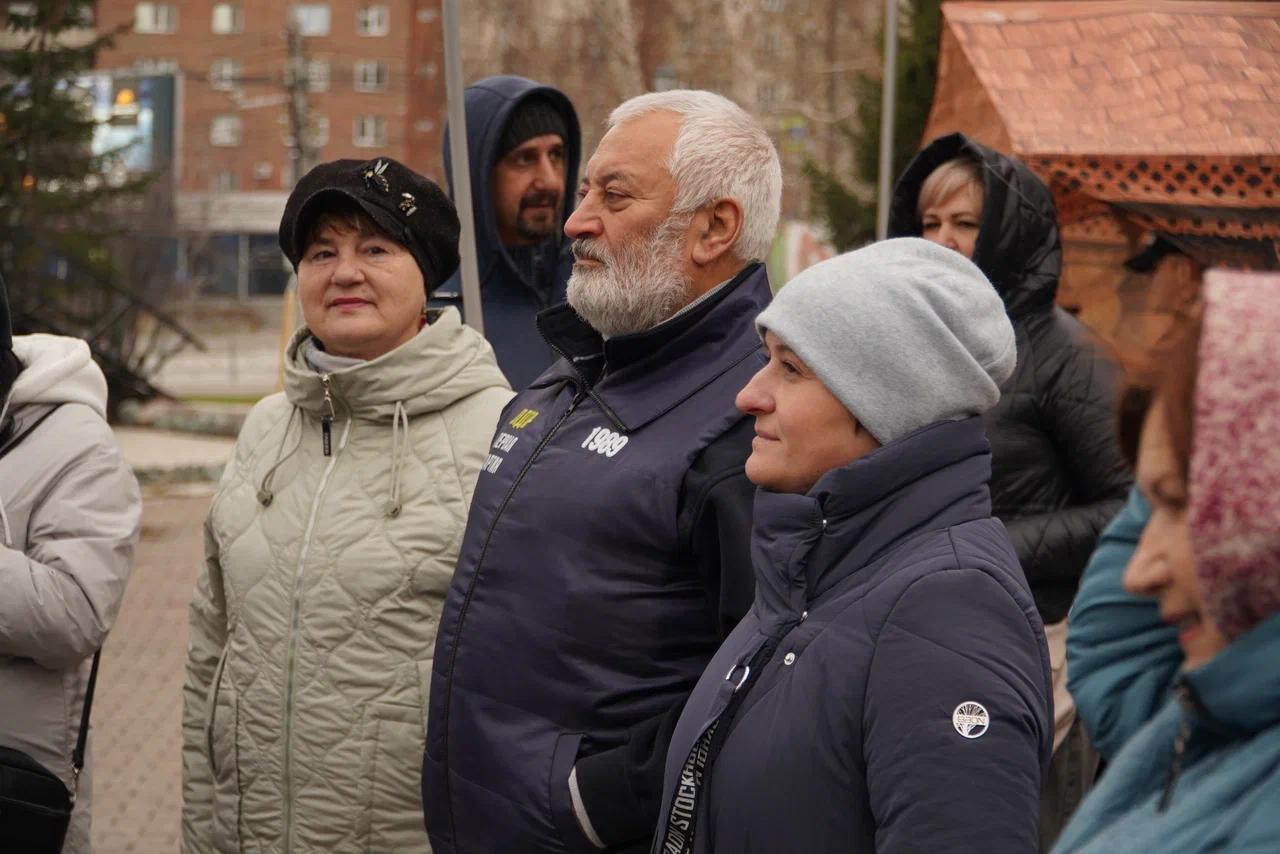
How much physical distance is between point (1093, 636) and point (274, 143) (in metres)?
66.5

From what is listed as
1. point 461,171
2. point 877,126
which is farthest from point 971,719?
point 877,126

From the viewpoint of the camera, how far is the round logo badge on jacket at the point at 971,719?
2.19 meters

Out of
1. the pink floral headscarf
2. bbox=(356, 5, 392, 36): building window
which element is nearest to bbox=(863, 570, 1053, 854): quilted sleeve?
the pink floral headscarf

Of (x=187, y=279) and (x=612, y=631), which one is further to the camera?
(x=187, y=279)

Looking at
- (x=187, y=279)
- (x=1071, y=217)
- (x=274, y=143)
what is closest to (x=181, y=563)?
(x=1071, y=217)

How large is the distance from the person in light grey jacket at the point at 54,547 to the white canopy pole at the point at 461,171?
120cm

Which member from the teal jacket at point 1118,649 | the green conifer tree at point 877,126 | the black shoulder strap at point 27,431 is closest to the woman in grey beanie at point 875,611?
the teal jacket at point 1118,649

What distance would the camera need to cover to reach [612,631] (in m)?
3.00

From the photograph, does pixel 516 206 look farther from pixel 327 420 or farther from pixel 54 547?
pixel 54 547

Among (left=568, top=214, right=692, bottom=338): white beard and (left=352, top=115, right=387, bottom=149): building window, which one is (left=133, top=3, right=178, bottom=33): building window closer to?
(left=352, top=115, right=387, bottom=149): building window

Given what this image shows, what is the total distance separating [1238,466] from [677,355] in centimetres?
174

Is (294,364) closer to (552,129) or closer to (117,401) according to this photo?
(552,129)

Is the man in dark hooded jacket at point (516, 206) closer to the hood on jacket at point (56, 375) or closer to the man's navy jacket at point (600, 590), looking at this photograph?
the hood on jacket at point (56, 375)

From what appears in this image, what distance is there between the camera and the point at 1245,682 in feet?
4.91
